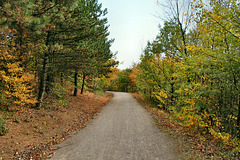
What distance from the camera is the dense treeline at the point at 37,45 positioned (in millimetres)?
4582

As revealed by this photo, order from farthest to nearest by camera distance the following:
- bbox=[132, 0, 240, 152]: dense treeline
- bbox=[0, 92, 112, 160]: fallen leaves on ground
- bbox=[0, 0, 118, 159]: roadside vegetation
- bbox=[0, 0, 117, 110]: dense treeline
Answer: bbox=[132, 0, 240, 152]: dense treeline < bbox=[0, 92, 112, 160]: fallen leaves on ground < bbox=[0, 0, 118, 159]: roadside vegetation < bbox=[0, 0, 117, 110]: dense treeline

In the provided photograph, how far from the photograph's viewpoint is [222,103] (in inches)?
278

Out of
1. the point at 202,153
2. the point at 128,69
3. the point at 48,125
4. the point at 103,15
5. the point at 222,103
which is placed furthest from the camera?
the point at 128,69

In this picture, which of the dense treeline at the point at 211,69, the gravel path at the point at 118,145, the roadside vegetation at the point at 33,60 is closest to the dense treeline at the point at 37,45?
the roadside vegetation at the point at 33,60

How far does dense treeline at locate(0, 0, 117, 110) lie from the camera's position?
180 inches

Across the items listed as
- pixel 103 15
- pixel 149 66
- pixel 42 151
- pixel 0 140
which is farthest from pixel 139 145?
pixel 103 15

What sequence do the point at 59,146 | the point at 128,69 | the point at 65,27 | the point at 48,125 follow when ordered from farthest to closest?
the point at 128,69 < the point at 65,27 < the point at 48,125 < the point at 59,146

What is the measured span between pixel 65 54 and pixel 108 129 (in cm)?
570

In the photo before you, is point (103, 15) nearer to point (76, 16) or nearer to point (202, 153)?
point (76, 16)

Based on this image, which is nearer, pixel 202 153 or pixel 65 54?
pixel 202 153

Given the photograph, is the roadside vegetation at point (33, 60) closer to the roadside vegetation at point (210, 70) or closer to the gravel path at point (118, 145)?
the gravel path at point (118, 145)

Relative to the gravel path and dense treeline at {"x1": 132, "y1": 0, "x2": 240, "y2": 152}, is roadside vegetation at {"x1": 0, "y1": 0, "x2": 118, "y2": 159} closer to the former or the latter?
the gravel path

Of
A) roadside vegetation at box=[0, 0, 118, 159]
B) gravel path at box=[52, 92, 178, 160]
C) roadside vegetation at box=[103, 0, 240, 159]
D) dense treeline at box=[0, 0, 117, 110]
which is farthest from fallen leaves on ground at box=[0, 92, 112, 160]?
roadside vegetation at box=[103, 0, 240, 159]

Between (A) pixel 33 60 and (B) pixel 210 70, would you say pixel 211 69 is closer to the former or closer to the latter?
(B) pixel 210 70
